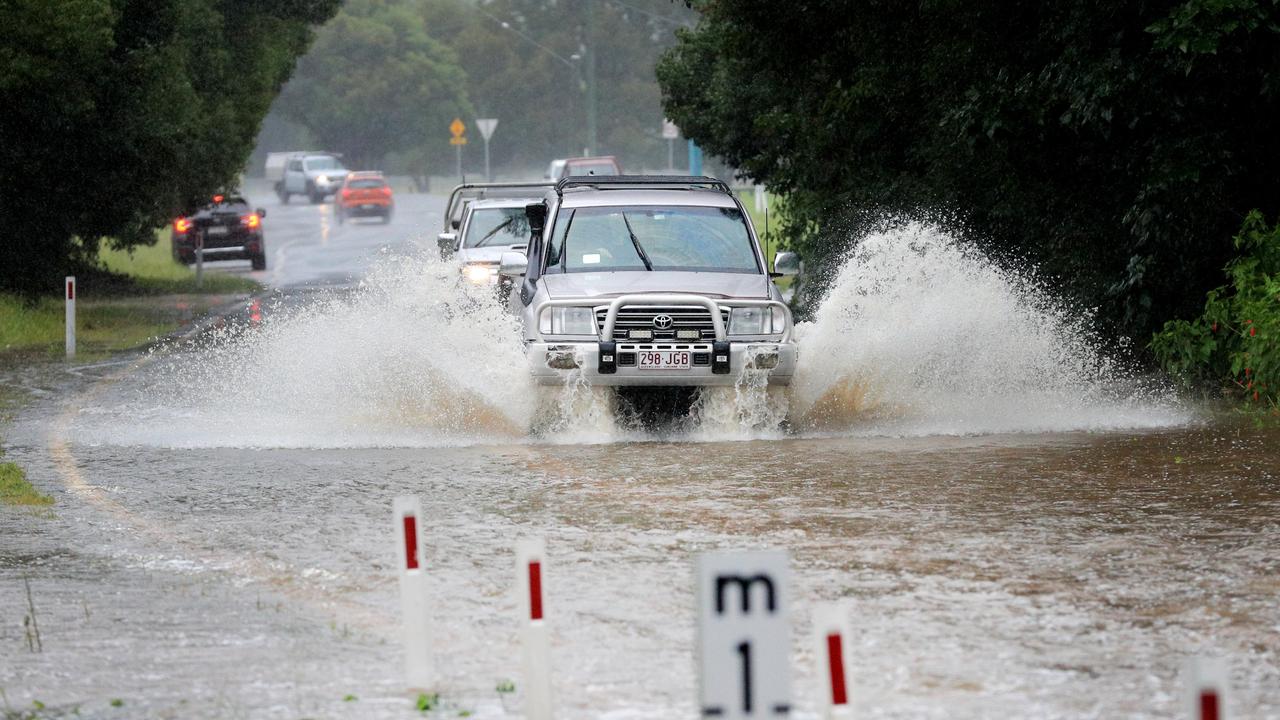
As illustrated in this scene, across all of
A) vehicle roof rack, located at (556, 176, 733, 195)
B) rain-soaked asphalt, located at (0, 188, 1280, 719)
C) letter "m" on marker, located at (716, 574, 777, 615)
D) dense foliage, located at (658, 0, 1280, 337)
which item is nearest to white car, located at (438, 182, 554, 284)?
dense foliage, located at (658, 0, 1280, 337)

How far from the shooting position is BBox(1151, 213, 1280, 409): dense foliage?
14.3m

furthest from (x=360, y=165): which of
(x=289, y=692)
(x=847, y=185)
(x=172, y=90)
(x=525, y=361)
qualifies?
(x=289, y=692)

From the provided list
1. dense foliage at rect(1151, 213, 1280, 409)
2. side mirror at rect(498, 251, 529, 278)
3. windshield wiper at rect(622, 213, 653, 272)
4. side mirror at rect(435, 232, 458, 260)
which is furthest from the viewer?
side mirror at rect(435, 232, 458, 260)

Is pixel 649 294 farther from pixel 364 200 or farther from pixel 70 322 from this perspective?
pixel 364 200

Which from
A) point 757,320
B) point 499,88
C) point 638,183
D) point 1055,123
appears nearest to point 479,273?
point 638,183

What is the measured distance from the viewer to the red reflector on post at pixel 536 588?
553cm

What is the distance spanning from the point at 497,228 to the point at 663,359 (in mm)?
8286

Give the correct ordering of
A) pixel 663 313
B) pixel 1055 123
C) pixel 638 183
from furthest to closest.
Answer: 1. pixel 1055 123
2. pixel 638 183
3. pixel 663 313

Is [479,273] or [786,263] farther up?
[479,273]

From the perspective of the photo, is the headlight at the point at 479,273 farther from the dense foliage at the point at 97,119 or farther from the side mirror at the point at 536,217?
the dense foliage at the point at 97,119

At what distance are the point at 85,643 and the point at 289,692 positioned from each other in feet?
4.12

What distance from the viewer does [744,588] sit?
14.3 feet

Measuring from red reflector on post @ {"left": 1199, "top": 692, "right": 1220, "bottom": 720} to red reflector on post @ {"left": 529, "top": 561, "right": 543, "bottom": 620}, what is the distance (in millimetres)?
2362

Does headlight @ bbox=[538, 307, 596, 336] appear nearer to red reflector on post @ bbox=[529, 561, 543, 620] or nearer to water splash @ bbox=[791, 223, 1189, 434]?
water splash @ bbox=[791, 223, 1189, 434]
